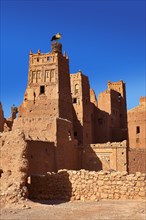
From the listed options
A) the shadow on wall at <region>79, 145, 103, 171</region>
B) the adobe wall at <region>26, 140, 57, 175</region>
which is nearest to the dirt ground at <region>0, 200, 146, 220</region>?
the adobe wall at <region>26, 140, 57, 175</region>

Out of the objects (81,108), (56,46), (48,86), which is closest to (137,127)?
(81,108)

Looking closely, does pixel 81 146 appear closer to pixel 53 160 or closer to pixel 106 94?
pixel 53 160

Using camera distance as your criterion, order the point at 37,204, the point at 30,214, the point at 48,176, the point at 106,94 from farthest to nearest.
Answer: the point at 106,94 < the point at 48,176 < the point at 37,204 < the point at 30,214

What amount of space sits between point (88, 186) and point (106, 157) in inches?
748

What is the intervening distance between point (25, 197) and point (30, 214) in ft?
8.97

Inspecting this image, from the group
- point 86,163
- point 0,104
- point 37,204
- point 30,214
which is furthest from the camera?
point 0,104

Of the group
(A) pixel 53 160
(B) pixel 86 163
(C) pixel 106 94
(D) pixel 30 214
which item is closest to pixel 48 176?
(D) pixel 30 214

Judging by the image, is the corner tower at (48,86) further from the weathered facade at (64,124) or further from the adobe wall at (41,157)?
the adobe wall at (41,157)

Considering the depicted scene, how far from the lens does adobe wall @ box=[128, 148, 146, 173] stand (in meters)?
33.6

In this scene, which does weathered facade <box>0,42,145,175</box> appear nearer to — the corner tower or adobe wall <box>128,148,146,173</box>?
the corner tower

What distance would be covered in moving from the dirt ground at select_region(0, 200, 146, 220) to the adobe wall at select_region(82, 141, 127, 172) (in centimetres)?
1861

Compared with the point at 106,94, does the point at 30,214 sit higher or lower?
lower

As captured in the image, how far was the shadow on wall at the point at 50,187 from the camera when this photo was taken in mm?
15797

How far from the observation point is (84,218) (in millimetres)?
11695
